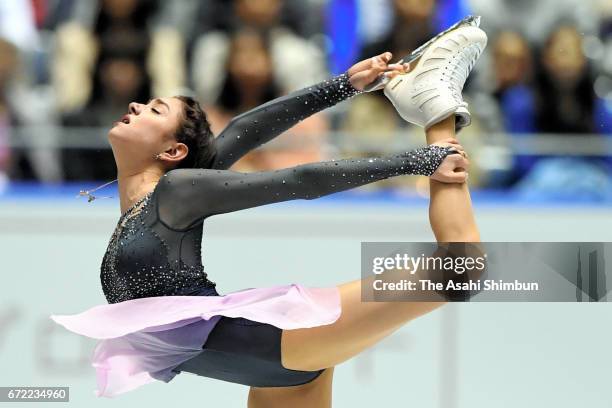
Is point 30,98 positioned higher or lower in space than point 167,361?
higher

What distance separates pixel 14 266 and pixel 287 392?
1262 mm

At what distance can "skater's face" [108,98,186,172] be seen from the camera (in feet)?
7.82

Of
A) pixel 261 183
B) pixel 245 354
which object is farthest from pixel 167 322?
pixel 261 183

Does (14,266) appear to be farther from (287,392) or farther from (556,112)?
(556,112)

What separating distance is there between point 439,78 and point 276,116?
429 mm

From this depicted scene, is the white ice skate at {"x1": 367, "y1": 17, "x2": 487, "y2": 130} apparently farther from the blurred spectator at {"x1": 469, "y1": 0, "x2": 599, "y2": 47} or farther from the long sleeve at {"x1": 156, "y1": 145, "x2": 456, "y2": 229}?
the blurred spectator at {"x1": 469, "y1": 0, "x2": 599, "y2": 47}

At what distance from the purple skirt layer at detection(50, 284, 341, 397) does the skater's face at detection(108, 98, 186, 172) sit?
0.35 metres

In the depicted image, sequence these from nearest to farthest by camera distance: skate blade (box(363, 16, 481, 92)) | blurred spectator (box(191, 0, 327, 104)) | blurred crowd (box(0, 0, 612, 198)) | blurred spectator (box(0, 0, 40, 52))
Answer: skate blade (box(363, 16, 481, 92)) < blurred crowd (box(0, 0, 612, 198)) < blurred spectator (box(191, 0, 327, 104)) < blurred spectator (box(0, 0, 40, 52))

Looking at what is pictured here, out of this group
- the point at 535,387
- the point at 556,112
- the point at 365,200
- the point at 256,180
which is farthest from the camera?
the point at 556,112

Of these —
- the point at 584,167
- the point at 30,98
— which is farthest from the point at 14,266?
the point at 584,167

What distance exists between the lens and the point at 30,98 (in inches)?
157

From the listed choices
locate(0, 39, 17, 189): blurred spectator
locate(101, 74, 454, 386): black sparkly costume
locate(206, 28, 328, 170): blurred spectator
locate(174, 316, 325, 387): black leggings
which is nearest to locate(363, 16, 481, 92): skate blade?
locate(101, 74, 454, 386): black sparkly costume

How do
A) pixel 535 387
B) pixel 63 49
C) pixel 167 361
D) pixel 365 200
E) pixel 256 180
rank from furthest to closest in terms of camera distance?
pixel 63 49, pixel 365 200, pixel 535 387, pixel 167 361, pixel 256 180

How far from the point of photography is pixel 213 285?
7.93 feet
